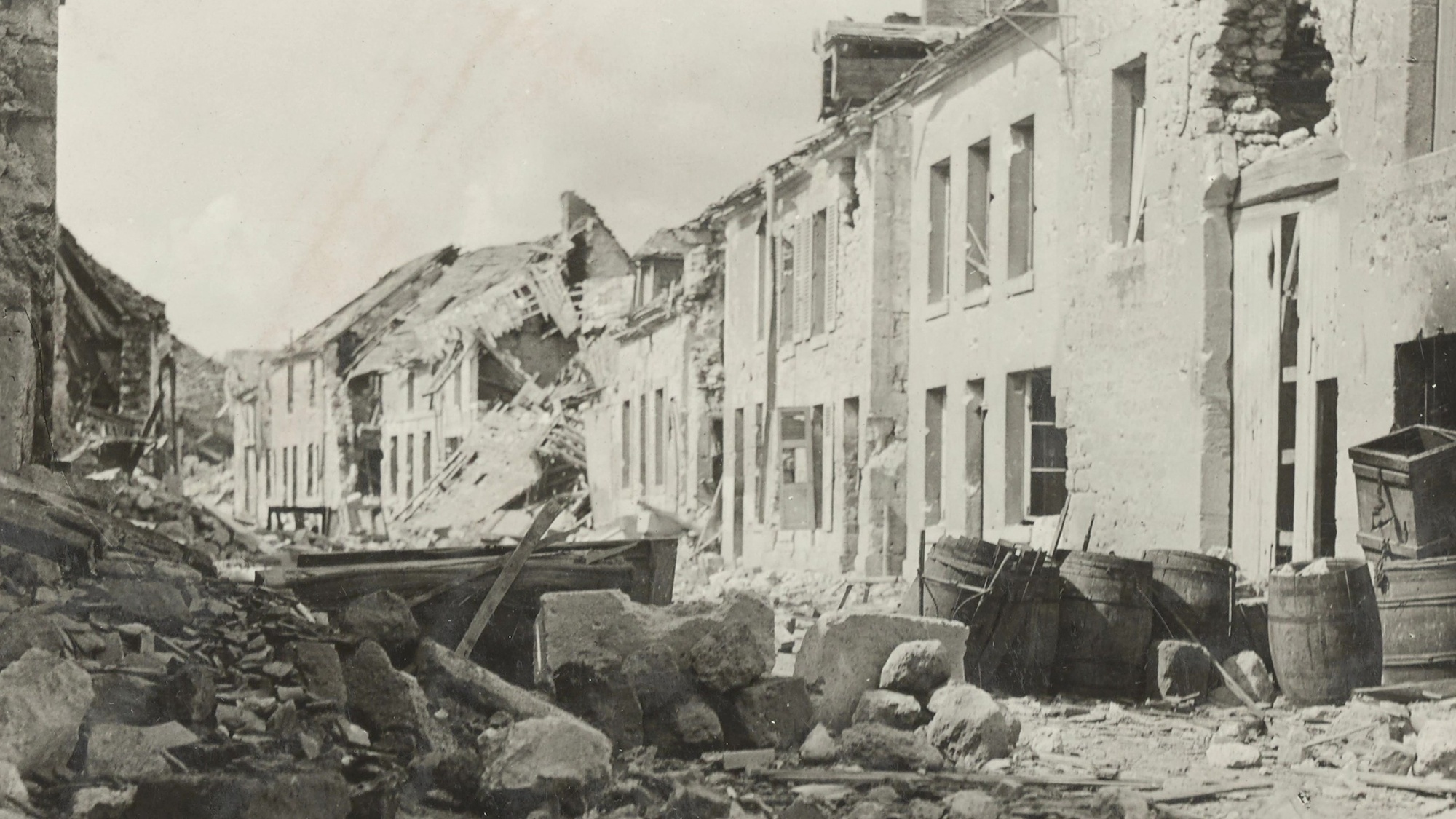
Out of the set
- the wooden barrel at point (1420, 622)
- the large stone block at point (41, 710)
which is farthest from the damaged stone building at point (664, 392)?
the large stone block at point (41, 710)

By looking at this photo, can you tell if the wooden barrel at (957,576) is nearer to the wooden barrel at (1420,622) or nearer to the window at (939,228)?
the wooden barrel at (1420,622)

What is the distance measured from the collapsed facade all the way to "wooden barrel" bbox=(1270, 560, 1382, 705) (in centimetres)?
114

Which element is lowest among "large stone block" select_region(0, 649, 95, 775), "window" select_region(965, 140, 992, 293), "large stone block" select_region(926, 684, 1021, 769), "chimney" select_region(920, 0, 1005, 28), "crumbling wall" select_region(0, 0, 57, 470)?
"large stone block" select_region(926, 684, 1021, 769)

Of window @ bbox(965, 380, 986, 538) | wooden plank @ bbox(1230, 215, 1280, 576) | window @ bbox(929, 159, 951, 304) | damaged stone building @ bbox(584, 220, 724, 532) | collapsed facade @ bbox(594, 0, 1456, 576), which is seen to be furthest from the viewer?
damaged stone building @ bbox(584, 220, 724, 532)

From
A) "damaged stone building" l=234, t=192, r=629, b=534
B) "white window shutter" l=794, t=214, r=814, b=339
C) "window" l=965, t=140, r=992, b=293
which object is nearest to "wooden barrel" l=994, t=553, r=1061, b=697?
"window" l=965, t=140, r=992, b=293

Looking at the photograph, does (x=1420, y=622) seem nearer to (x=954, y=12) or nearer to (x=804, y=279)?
(x=804, y=279)

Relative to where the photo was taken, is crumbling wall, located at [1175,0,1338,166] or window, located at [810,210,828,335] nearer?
crumbling wall, located at [1175,0,1338,166]

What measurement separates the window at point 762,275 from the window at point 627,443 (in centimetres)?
691

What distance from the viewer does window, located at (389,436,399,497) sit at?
4556 centimetres

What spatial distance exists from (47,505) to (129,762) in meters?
2.30

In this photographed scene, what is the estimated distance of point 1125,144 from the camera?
14.7m

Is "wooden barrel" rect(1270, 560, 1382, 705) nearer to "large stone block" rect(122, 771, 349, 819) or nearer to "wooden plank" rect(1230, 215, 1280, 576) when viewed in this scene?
"wooden plank" rect(1230, 215, 1280, 576)

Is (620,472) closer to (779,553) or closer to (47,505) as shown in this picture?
(779,553)

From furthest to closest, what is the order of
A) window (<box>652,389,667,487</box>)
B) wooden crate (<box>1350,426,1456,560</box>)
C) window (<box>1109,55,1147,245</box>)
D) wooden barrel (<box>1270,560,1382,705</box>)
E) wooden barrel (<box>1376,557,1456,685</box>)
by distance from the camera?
window (<box>652,389,667,487</box>)
window (<box>1109,55,1147,245</box>)
wooden barrel (<box>1270,560,1382,705</box>)
wooden crate (<box>1350,426,1456,560</box>)
wooden barrel (<box>1376,557,1456,685</box>)
